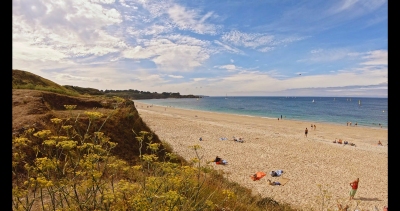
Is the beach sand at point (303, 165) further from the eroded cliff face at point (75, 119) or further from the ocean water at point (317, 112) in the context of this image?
the ocean water at point (317, 112)

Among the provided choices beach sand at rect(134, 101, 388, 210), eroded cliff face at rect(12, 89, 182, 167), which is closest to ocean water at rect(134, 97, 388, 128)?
beach sand at rect(134, 101, 388, 210)

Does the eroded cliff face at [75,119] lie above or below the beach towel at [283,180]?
above

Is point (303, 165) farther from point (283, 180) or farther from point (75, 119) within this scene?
point (75, 119)

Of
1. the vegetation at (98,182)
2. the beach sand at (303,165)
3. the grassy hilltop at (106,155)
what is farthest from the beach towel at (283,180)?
the vegetation at (98,182)

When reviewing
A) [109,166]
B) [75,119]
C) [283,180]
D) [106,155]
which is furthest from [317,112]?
[109,166]

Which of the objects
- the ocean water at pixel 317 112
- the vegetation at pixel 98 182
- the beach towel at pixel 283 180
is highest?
the vegetation at pixel 98 182

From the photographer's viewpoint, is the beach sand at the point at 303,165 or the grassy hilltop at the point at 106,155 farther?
the beach sand at the point at 303,165

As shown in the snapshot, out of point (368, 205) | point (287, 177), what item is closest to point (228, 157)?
point (287, 177)

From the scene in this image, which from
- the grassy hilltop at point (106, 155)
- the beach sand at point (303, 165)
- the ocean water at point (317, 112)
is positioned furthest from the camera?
the ocean water at point (317, 112)

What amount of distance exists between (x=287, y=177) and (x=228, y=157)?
539 cm

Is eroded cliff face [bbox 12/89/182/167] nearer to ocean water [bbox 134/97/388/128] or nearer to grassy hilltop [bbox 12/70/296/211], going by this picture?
grassy hilltop [bbox 12/70/296/211]

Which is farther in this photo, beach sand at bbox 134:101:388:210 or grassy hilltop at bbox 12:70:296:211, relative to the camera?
beach sand at bbox 134:101:388:210
